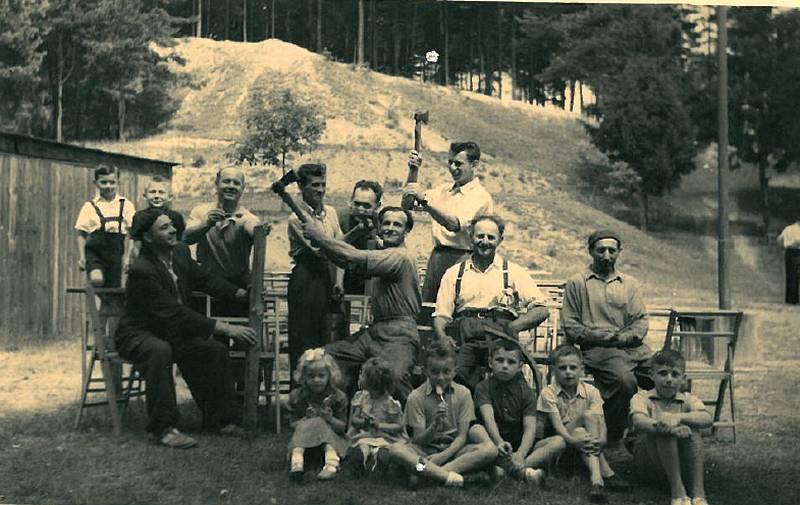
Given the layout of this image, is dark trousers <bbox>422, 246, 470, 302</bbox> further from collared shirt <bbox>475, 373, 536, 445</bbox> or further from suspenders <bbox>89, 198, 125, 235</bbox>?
suspenders <bbox>89, 198, 125, 235</bbox>

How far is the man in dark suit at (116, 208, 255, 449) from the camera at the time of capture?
16.6 feet

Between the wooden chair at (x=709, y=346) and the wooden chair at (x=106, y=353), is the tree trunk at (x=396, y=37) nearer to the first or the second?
the wooden chair at (x=106, y=353)

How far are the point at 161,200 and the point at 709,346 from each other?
3.66m

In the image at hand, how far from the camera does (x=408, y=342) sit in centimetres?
492

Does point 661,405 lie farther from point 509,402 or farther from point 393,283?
point 393,283

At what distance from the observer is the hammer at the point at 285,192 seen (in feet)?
16.3

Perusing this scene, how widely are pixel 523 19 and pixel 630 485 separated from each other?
3.20 metres

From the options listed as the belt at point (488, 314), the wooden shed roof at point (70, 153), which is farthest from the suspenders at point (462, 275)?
the wooden shed roof at point (70, 153)

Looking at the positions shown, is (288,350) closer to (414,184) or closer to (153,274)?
(153,274)

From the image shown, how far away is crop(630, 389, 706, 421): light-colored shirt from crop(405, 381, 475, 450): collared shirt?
2.62 feet

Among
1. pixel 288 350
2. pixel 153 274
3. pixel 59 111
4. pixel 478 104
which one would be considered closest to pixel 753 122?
pixel 478 104

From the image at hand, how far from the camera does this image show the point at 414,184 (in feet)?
17.6

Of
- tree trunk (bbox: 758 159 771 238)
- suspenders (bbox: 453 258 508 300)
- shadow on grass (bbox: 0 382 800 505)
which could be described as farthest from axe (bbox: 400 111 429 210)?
tree trunk (bbox: 758 159 771 238)

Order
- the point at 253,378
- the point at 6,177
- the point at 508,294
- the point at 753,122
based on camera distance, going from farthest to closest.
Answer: the point at 6,177, the point at 753,122, the point at 253,378, the point at 508,294
